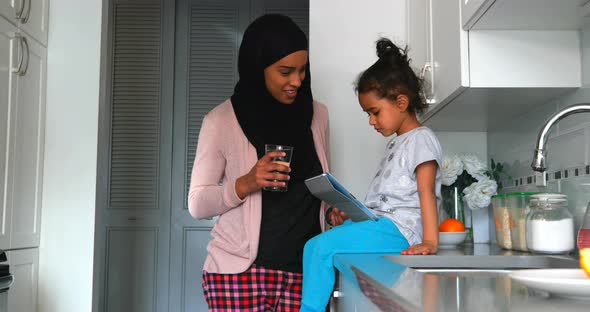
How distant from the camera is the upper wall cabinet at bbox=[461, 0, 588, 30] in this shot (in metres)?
1.32

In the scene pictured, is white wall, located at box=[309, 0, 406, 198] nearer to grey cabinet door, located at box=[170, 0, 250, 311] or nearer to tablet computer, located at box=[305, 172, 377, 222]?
tablet computer, located at box=[305, 172, 377, 222]

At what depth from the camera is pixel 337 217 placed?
1.76m

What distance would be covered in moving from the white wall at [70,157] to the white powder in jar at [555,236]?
1859 mm

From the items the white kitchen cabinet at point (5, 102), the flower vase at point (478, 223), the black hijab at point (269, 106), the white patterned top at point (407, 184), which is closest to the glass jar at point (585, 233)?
the white patterned top at point (407, 184)

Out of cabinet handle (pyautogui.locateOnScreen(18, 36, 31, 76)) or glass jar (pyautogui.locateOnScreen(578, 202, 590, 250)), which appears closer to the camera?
glass jar (pyautogui.locateOnScreen(578, 202, 590, 250))

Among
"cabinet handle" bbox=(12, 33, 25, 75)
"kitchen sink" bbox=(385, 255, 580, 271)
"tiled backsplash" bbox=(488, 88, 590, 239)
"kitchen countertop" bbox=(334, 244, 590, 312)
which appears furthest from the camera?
"cabinet handle" bbox=(12, 33, 25, 75)

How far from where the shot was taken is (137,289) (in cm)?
398

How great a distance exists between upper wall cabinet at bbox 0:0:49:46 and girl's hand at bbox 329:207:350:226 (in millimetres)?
1472

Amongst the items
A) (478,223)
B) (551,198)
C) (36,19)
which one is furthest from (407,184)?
(36,19)

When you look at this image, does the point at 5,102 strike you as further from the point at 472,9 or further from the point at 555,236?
the point at 555,236

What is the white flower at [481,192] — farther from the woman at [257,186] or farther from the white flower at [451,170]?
the woman at [257,186]

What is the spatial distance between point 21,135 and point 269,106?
4.12ft

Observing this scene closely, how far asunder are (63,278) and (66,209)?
0.94 ft

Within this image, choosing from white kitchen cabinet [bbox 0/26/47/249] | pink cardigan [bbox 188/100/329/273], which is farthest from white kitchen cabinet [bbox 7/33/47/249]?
pink cardigan [bbox 188/100/329/273]
